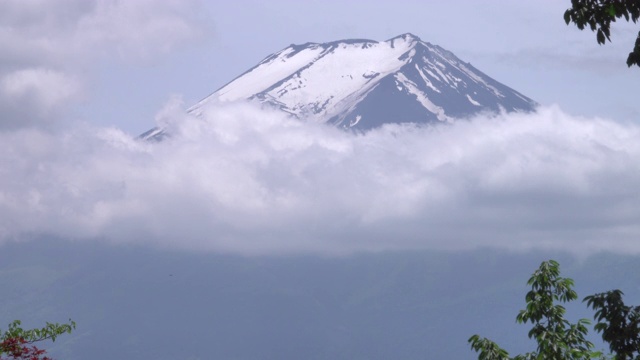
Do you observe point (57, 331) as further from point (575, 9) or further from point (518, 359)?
point (575, 9)

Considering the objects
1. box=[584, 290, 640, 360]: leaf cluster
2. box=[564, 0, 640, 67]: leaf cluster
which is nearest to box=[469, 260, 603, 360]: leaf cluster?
box=[584, 290, 640, 360]: leaf cluster

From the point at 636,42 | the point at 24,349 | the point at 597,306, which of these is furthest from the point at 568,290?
the point at 24,349

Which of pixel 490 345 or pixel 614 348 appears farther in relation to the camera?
pixel 490 345

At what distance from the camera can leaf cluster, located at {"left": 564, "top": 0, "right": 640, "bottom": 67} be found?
16578mm

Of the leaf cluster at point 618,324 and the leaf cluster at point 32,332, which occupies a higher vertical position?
the leaf cluster at point 32,332

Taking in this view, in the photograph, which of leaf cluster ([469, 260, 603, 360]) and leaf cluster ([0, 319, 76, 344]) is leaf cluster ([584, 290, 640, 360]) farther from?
leaf cluster ([0, 319, 76, 344])

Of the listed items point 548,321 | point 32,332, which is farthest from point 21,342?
point 548,321

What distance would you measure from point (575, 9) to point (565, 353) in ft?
21.8

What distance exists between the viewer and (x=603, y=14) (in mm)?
16734

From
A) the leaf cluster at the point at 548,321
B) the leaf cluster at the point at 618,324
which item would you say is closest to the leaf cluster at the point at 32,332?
the leaf cluster at the point at 548,321

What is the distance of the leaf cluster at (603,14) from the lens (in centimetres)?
1658

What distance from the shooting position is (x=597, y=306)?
1864 cm

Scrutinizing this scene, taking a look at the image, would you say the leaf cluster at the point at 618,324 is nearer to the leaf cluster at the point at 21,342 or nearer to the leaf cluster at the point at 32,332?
the leaf cluster at the point at 21,342

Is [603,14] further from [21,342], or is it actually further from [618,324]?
[21,342]
